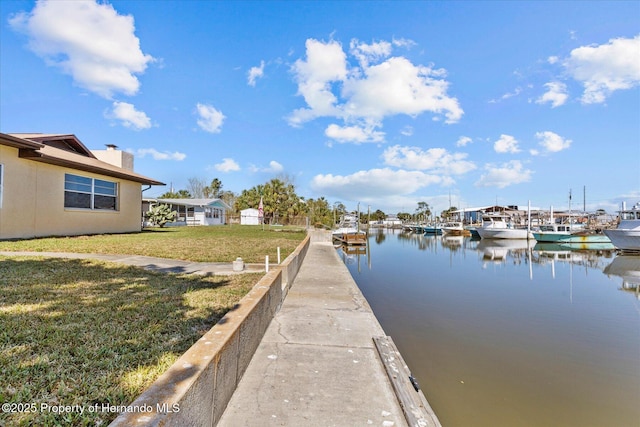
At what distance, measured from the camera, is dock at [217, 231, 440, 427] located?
8.75 ft

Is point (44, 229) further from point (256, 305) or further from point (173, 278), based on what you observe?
point (256, 305)

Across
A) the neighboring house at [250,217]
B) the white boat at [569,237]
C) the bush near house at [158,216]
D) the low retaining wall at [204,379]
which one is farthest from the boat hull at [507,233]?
the low retaining wall at [204,379]

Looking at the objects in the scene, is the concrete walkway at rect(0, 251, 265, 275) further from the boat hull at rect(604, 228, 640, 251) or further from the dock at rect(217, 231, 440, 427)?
the boat hull at rect(604, 228, 640, 251)

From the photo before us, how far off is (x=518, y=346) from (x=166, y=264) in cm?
789

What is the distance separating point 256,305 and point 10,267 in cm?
549

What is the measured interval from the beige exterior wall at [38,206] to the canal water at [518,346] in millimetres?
12456

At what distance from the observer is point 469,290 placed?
448 inches

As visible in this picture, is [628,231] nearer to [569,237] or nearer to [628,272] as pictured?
[628,272]

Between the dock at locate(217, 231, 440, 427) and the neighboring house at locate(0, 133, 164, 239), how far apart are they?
11388 millimetres

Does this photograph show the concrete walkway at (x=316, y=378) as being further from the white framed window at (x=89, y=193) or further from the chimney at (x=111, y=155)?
the chimney at (x=111, y=155)

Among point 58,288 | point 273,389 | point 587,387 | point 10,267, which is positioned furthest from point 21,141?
point 587,387

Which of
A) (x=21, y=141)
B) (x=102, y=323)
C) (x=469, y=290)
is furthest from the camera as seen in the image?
(x=469, y=290)

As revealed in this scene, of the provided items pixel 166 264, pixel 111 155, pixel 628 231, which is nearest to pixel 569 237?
pixel 628 231

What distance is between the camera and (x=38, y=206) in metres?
11.7
